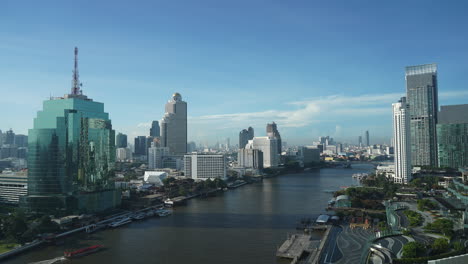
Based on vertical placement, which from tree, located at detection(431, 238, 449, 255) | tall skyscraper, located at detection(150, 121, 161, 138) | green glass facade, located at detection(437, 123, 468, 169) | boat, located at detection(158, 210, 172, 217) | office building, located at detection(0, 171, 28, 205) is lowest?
boat, located at detection(158, 210, 172, 217)

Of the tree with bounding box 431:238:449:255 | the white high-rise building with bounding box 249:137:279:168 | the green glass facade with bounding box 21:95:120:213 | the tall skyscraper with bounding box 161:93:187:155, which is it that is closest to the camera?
the tree with bounding box 431:238:449:255

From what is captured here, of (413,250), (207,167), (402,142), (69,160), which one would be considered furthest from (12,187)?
(402,142)

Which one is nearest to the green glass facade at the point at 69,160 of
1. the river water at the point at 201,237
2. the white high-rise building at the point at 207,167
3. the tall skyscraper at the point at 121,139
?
the river water at the point at 201,237

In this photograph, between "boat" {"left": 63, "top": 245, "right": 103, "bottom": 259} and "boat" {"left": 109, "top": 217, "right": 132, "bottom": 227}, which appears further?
"boat" {"left": 109, "top": 217, "right": 132, "bottom": 227}

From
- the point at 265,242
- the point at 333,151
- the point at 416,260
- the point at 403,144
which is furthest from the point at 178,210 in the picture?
the point at 333,151

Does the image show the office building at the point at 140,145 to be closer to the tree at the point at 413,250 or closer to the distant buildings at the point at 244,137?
the distant buildings at the point at 244,137

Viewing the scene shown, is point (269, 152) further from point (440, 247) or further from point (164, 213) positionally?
point (440, 247)

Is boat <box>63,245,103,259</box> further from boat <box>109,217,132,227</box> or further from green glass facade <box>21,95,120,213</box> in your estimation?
green glass facade <box>21,95,120,213</box>

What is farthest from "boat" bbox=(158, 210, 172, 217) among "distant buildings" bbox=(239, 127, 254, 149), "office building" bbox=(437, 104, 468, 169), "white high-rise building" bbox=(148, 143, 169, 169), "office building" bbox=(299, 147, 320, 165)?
"distant buildings" bbox=(239, 127, 254, 149)
